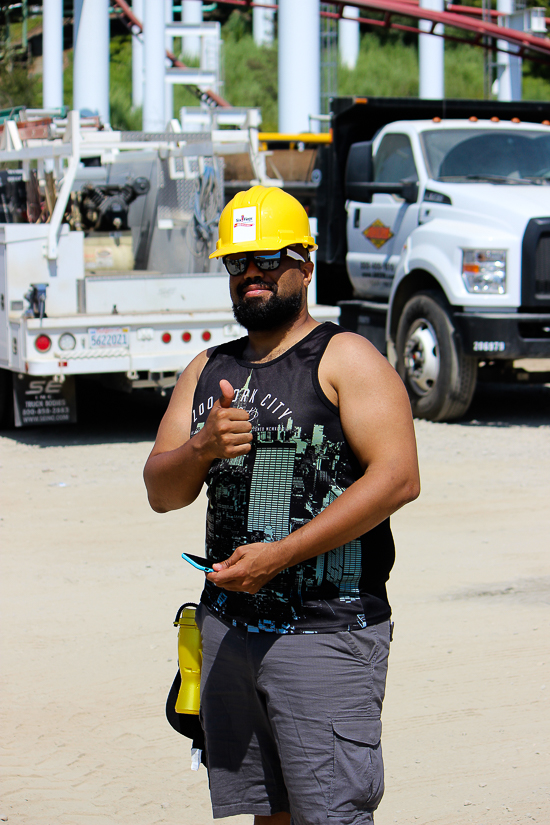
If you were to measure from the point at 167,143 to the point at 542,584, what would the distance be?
5.89 meters

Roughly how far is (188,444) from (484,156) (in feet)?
27.8

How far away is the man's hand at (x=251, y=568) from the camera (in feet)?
7.95

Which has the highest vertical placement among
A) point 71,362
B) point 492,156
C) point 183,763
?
point 492,156

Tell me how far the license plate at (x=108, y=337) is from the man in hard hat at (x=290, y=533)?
5.99 m

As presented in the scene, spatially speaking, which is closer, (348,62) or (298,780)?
(298,780)

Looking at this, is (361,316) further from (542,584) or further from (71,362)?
(542,584)

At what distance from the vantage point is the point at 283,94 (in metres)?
19.6

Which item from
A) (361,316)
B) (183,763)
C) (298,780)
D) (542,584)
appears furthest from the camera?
(361,316)

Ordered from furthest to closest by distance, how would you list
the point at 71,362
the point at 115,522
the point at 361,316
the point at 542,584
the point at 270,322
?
the point at 361,316 < the point at 71,362 < the point at 115,522 < the point at 542,584 < the point at 270,322

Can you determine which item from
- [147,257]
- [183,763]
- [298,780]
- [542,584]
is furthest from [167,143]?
[298,780]

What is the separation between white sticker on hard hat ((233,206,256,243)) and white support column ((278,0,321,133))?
16.7 m

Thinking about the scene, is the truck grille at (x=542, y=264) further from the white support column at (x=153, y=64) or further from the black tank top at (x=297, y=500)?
the white support column at (x=153, y=64)

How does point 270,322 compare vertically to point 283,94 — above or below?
below

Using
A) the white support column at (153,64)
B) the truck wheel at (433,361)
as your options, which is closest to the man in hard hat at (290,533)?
the truck wheel at (433,361)
